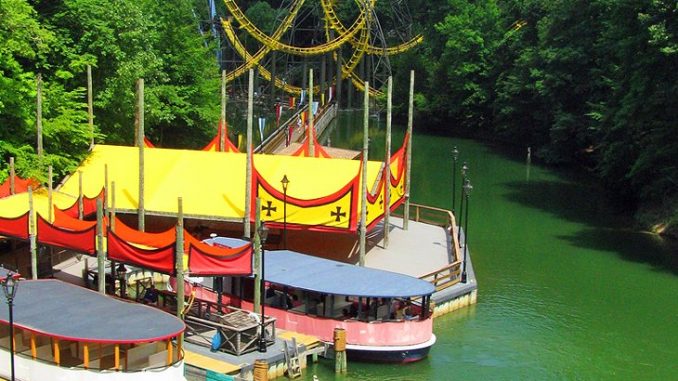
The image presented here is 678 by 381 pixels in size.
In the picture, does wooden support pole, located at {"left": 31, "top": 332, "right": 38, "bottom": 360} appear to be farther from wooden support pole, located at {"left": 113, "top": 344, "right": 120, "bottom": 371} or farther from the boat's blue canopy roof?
the boat's blue canopy roof

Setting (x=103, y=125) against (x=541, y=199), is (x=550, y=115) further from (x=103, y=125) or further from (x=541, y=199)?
(x=103, y=125)

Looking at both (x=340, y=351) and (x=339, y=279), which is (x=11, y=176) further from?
(x=340, y=351)

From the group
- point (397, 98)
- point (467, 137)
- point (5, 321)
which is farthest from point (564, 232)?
point (397, 98)

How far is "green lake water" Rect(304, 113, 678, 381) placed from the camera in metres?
26.2

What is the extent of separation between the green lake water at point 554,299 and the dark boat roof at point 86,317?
203 inches

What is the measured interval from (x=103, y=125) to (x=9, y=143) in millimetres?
9551

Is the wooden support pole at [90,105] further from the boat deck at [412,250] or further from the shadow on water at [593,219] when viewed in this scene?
the shadow on water at [593,219]

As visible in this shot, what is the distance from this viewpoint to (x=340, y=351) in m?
24.7

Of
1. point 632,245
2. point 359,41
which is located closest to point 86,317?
point 632,245

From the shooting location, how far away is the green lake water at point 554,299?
2616 centimetres

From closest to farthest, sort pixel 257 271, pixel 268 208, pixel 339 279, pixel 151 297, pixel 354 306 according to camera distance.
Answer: pixel 257 271 < pixel 354 306 < pixel 339 279 < pixel 151 297 < pixel 268 208

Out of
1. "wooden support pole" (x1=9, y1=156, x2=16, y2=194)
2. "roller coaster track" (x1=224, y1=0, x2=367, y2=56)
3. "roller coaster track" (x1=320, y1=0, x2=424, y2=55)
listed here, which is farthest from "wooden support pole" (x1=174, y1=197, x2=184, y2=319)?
"roller coaster track" (x1=320, y1=0, x2=424, y2=55)

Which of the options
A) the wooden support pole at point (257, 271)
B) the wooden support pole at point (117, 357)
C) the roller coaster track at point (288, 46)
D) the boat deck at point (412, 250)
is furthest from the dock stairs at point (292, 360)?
the roller coaster track at point (288, 46)

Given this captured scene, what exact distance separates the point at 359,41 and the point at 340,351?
263 feet
